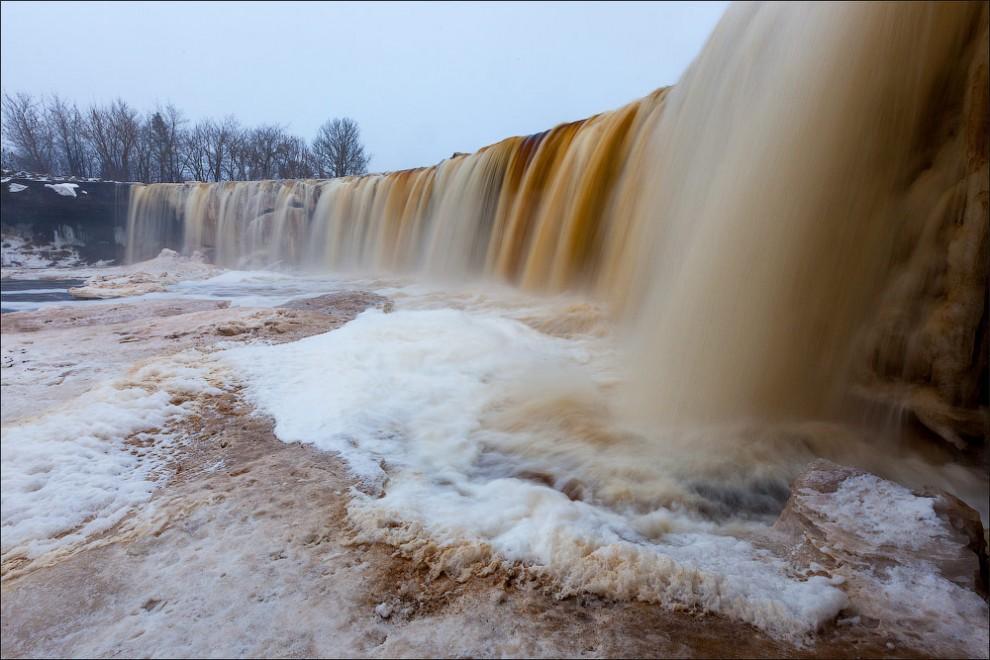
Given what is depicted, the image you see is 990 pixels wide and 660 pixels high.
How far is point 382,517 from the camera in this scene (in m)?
1.84

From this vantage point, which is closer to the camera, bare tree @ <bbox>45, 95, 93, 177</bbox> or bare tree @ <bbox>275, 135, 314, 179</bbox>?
bare tree @ <bbox>45, 95, 93, 177</bbox>

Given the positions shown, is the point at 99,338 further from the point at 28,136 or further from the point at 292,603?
the point at 292,603

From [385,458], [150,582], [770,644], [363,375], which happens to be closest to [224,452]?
[385,458]

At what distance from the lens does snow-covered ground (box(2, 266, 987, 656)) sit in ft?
3.71

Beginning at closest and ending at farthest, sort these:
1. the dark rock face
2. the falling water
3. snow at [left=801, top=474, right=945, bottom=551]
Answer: the dark rock face < snow at [left=801, top=474, right=945, bottom=551] < the falling water

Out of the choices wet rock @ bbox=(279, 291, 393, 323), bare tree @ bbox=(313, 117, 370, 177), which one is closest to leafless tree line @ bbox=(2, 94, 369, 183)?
wet rock @ bbox=(279, 291, 393, 323)

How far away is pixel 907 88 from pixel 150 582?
14.0 ft

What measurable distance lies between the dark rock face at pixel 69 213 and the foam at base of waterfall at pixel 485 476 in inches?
40.7

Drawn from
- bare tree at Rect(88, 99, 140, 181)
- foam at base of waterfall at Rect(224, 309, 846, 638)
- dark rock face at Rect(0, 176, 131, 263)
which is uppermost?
bare tree at Rect(88, 99, 140, 181)

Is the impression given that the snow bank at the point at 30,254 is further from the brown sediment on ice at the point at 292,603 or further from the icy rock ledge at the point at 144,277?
the brown sediment on ice at the point at 292,603

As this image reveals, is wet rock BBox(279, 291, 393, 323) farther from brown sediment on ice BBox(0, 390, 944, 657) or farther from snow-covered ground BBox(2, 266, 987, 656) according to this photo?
brown sediment on ice BBox(0, 390, 944, 657)

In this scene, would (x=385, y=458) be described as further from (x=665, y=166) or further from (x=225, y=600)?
(x=665, y=166)

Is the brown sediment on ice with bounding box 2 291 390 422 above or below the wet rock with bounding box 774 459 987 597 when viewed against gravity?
above

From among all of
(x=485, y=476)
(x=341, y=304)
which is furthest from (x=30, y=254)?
(x=341, y=304)
